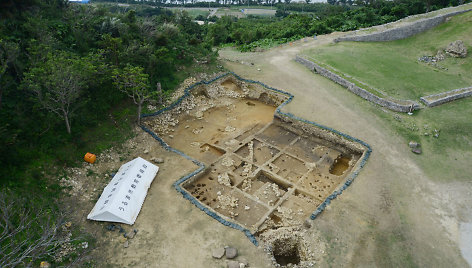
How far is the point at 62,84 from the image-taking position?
654 inches

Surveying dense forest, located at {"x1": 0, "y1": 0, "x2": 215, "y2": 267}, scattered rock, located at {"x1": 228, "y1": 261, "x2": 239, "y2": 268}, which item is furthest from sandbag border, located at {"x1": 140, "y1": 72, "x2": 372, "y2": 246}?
dense forest, located at {"x1": 0, "y1": 0, "x2": 215, "y2": 267}

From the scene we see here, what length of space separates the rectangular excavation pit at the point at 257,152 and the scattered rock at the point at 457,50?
24.6 meters

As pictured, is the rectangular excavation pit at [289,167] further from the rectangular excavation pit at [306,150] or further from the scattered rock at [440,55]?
the scattered rock at [440,55]

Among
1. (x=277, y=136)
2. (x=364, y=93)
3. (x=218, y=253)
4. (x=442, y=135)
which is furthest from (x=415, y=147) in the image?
(x=218, y=253)

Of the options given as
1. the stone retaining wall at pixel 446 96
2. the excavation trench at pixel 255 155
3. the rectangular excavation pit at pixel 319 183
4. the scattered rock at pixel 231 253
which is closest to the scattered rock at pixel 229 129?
the excavation trench at pixel 255 155

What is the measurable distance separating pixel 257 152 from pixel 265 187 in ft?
12.3

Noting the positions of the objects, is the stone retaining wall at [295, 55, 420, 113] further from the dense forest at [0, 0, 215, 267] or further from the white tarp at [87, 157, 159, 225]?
the white tarp at [87, 157, 159, 225]

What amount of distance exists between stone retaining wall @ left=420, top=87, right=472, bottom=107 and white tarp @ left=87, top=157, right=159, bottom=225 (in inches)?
895

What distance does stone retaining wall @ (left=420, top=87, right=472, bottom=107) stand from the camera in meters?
24.5

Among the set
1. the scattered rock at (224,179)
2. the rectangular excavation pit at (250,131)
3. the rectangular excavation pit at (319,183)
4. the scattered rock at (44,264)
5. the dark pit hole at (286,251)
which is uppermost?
the scattered rock at (44,264)

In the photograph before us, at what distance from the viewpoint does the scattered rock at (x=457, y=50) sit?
31.0 metres

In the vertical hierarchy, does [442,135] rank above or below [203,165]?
above

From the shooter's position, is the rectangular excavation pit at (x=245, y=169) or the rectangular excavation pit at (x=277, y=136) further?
the rectangular excavation pit at (x=277, y=136)

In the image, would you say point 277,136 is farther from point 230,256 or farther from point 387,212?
point 230,256
